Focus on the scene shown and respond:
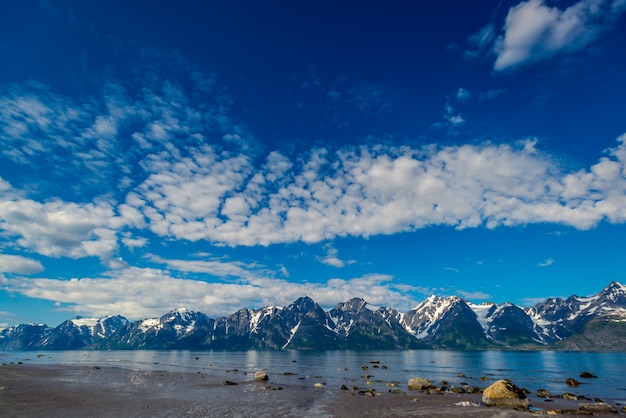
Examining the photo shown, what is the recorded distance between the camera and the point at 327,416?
41062 millimetres

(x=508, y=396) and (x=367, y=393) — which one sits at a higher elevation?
(x=508, y=396)

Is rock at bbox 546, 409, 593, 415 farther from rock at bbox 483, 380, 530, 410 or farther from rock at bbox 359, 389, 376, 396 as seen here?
rock at bbox 359, 389, 376, 396

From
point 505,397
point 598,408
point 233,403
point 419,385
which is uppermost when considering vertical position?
point 505,397

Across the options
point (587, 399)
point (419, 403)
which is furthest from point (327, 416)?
point (587, 399)

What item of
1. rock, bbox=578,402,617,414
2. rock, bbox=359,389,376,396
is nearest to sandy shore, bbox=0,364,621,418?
rock, bbox=359,389,376,396

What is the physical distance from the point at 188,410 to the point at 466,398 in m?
42.4

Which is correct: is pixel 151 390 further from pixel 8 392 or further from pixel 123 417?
pixel 123 417

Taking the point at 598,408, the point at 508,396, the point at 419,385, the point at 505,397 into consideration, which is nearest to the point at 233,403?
the point at 419,385

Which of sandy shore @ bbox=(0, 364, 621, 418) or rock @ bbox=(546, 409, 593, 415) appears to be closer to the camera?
sandy shore @ bbox=(0, 364, 621, 418)

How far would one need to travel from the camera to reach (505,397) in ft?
164

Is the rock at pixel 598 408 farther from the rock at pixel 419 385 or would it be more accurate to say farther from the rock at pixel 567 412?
the rock at pixel 419 385

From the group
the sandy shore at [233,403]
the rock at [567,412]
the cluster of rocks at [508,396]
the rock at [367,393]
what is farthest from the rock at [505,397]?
the rock at [367,393]

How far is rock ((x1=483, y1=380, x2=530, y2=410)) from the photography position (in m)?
48.4

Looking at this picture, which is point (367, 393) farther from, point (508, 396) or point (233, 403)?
point (233, 403)
